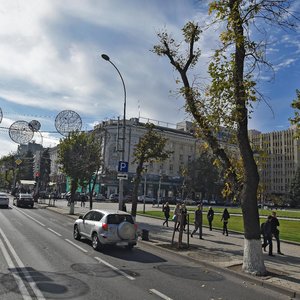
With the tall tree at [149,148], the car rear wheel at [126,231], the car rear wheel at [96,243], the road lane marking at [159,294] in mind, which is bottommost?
the road lane marking at [159,294]

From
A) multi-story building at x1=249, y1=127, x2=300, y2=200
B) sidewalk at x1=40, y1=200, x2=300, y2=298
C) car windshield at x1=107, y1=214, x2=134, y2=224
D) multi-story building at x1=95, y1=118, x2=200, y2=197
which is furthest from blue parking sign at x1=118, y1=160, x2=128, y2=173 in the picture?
multi-story building at x1=249, y1=127, x2=300, y2=200

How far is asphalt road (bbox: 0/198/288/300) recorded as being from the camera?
8305mm

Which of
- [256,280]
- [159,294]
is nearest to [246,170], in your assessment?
[256,280]

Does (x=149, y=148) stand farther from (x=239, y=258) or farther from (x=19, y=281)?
(x=19, y=281)

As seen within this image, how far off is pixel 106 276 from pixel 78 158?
26452 millimetres

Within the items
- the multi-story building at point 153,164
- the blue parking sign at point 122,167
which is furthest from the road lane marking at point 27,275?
the multi-story building at point 153,164

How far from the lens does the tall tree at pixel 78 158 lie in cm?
3553

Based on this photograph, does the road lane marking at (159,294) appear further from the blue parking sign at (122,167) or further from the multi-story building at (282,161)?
the multi-story building at (282,161)

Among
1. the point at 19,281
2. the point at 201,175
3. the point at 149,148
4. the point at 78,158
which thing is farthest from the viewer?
the point at 201,175

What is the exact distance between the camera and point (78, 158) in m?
35.7

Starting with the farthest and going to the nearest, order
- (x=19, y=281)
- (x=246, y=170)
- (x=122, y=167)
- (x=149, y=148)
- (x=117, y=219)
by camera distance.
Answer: (x=149, y=148) < (x=122, y=167) < (x=117, y=219) < (x=246, y=170) < (x=19, y=281)

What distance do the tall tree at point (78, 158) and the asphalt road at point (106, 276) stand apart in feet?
68.1

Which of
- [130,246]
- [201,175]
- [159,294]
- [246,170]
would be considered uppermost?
[201,175]

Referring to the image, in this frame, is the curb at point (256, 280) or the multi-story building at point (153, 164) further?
the multi-story building at point (153, 164)
